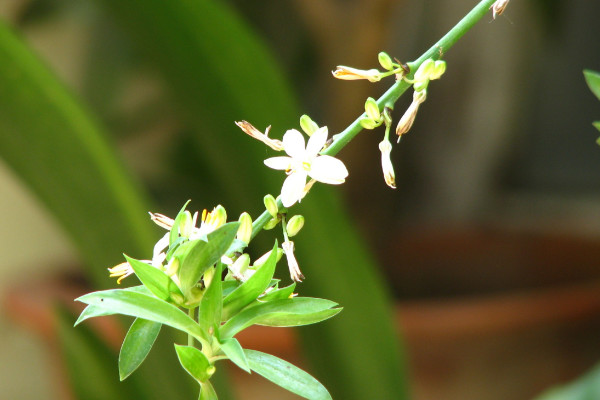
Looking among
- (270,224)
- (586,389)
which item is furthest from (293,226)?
(586,389)

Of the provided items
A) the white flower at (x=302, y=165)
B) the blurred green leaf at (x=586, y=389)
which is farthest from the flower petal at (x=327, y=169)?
the blurred green leaf at (x=586, y=389)

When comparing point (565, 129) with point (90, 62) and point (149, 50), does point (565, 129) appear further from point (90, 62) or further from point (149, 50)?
point (149, 50)

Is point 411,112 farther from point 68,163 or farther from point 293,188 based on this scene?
point 68,163

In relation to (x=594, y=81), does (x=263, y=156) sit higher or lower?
higher

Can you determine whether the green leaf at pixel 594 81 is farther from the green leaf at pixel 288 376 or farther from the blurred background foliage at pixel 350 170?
the blurred background foliage at pixel 350 170

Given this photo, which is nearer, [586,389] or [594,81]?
[594,81]

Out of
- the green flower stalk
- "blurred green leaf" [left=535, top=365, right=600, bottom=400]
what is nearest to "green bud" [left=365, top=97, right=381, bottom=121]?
the green flower stalk

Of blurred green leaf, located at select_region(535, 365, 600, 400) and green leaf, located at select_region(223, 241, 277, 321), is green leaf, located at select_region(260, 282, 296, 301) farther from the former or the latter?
blurred green leaf, located at select_region(535, 365, 600, 400)
